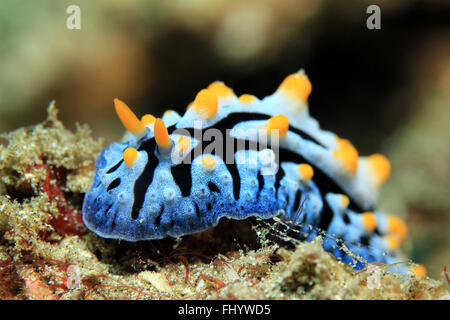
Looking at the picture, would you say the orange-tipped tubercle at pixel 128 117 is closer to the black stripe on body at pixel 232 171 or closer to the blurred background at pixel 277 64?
the black stripe on body at pixel 232 171

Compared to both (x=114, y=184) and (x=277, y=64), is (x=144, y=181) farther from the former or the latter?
(x=277, y=64)

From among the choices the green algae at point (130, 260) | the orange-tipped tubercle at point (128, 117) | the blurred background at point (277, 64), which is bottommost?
the green algae at point (130, 260)

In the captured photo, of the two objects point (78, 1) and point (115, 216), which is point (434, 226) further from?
point (78, 1)

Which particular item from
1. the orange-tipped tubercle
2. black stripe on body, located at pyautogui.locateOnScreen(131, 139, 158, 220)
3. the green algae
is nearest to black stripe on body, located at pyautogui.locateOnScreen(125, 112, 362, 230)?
black stripe on body, located at pyautogui.locateOnScreen(131, 139, 158, 220)

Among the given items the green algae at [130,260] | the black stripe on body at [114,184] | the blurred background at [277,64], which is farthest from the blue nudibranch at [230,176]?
the blurred background at [277,64]

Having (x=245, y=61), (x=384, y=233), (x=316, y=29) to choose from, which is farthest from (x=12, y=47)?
(x=384, y=233)

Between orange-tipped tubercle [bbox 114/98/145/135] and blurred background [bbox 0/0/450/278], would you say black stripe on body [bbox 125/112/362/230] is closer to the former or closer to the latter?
orange-tipped tubercle [bbox 114/98/145/135]
